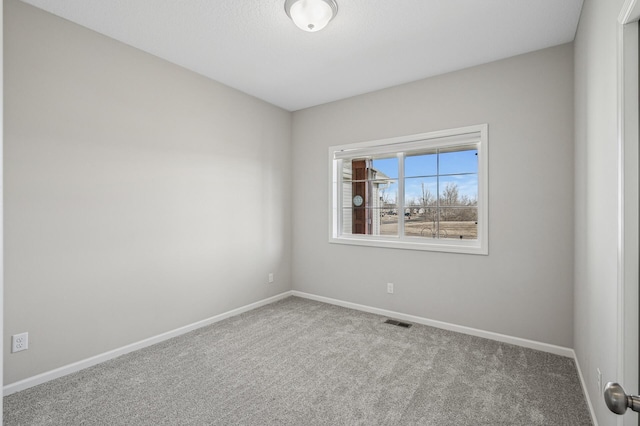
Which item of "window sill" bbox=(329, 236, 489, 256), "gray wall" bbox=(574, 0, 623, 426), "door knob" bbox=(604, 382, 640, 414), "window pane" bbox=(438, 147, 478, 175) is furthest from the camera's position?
"window pane" bbox=(438, 147, 478, 175)

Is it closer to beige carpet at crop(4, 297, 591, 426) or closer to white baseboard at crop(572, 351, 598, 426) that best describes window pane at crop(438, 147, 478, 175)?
beige carpet at crop(4, 297, 591, 426)

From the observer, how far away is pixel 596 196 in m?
1.81

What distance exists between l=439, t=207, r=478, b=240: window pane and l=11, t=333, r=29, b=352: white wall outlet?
3.69 metres

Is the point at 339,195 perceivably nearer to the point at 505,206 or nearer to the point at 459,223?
the point at 459,223

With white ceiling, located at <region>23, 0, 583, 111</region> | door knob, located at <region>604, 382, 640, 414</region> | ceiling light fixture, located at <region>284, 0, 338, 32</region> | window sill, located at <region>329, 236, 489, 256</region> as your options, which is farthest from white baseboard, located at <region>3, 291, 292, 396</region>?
door knob, located at <region>604, 382, 640, 414</region>

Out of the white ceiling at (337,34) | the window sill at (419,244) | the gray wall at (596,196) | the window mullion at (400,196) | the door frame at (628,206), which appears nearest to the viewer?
the door frame at (628,206)

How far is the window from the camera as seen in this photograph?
10.7ft

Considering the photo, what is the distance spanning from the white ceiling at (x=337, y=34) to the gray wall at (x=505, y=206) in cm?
24

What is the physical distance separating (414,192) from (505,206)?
3.20ft

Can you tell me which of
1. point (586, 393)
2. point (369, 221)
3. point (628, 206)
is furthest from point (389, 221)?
point (628, 206)

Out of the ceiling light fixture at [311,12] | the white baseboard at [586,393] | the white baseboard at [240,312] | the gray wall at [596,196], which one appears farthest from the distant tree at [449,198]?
the ceiling light fixture at [311,12]

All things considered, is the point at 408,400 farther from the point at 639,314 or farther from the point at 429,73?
the point at 429,73

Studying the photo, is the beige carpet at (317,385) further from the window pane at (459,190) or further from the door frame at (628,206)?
the window pane at (459,190)

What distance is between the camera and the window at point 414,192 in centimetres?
325
